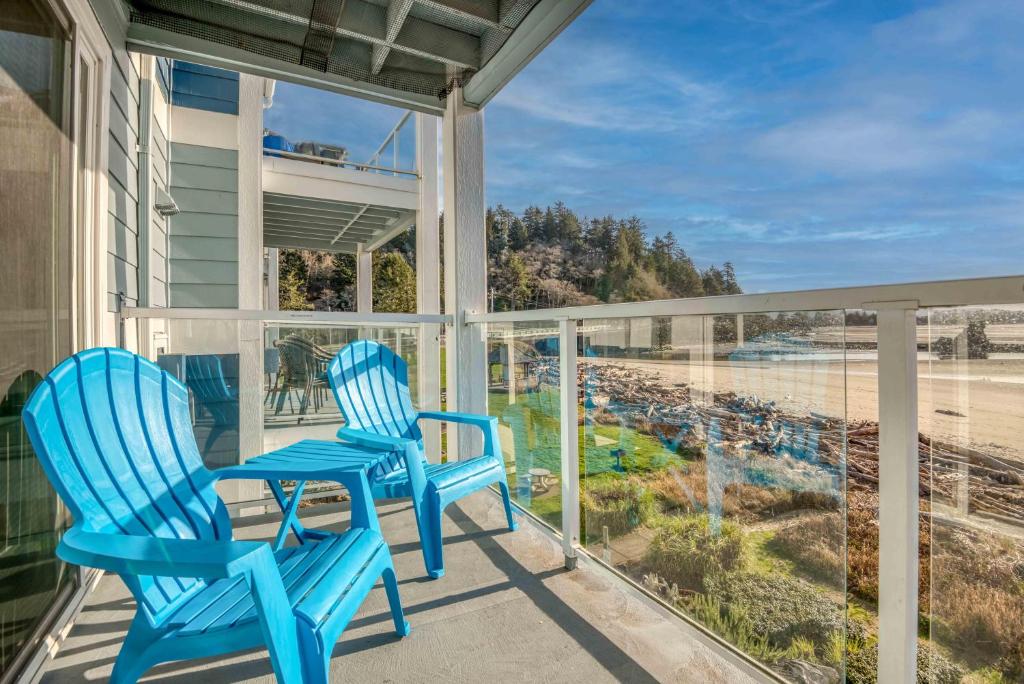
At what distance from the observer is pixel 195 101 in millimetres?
3988

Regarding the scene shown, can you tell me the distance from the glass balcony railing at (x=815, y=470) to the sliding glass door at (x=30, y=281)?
1.87 meters

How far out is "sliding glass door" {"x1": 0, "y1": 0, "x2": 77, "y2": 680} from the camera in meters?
1.46

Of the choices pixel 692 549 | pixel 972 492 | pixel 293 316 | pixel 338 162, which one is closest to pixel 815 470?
pixel 972 492

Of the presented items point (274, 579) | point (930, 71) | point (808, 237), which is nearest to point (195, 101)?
point (274, 579)

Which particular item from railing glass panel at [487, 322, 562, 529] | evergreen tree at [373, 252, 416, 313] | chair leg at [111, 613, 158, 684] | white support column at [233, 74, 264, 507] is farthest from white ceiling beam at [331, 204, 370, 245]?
evergreen tree at [373, 252, 416, 313]

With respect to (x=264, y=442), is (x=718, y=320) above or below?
above

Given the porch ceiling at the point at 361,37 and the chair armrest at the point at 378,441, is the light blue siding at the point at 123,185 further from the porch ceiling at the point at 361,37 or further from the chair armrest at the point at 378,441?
the chair armrest at the point at 378,441

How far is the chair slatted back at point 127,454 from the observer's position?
128cm

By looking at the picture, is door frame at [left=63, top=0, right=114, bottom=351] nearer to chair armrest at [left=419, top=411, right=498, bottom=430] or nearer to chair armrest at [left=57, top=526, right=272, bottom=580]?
chair armrest at [left=57, top=526, right=272, bottom=580]

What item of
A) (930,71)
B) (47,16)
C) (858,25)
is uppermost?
(858,25)

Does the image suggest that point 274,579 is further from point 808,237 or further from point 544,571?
point 808,237

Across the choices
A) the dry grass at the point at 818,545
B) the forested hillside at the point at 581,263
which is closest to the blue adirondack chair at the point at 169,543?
the dry grass at the point at 818,545

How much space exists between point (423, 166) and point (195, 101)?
2.18 metres

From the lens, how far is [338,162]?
5.29 m
